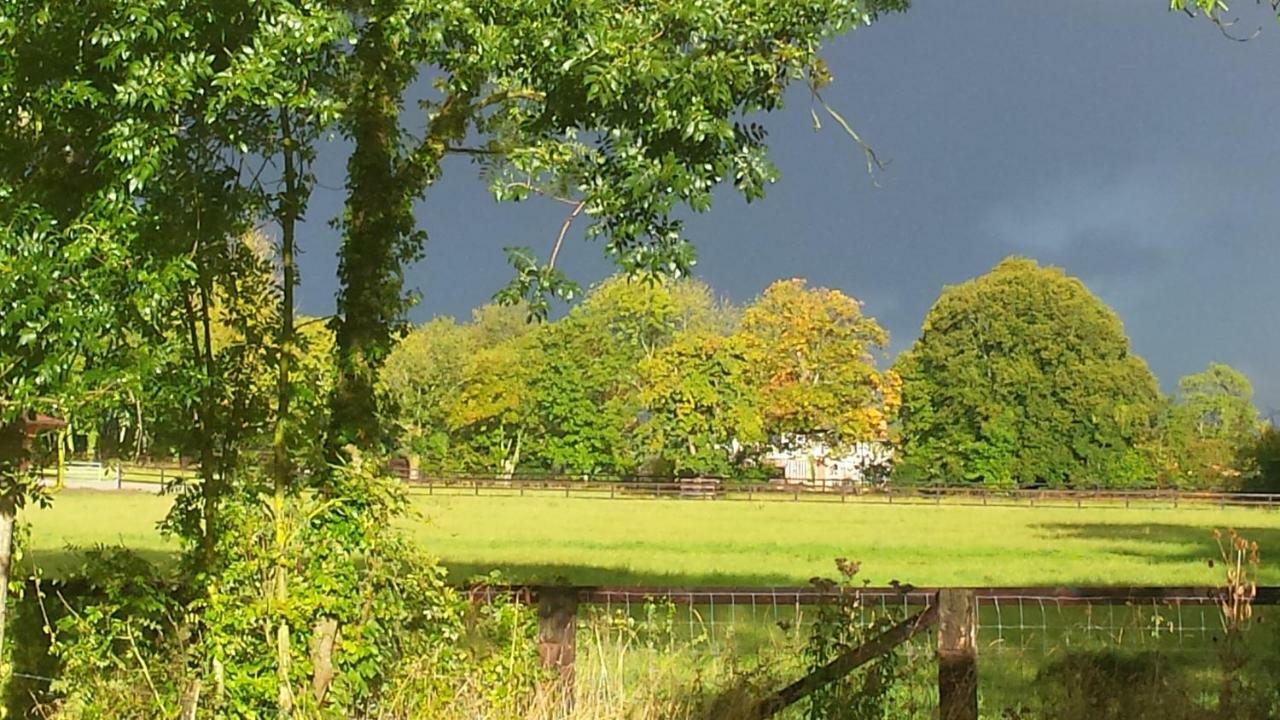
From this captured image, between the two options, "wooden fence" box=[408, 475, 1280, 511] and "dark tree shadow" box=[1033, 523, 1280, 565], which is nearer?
"dark tree shadow" box=[1033, 523, 1280, 565]

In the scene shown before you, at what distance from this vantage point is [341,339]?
21.7 feet

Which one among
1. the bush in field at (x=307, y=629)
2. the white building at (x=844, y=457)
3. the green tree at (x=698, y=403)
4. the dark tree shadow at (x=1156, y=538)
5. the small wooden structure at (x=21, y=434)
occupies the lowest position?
the dark tree shadow at (x=1156, y=538)

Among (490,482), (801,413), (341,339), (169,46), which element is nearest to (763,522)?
(490,482)

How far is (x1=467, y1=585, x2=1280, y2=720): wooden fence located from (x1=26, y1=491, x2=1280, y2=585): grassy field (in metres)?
5.03

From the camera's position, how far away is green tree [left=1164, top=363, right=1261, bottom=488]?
5847 centimetres

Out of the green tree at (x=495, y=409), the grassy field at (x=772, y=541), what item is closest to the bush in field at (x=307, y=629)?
the grassy field at (x=772, y=541)

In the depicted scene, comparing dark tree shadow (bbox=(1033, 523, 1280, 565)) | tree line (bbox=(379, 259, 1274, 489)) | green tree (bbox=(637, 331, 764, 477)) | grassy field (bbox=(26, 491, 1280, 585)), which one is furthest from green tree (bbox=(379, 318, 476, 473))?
dark tree shadow (bbox=(1033, 523, 1280, 565))

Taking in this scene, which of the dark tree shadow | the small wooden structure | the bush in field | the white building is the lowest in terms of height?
the dark tree shadow

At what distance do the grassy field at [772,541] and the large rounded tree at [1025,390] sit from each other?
1516 cm

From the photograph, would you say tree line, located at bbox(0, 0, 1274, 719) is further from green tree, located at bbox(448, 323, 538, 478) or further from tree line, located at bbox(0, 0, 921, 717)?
green tree, located at bbox(448, 323, 538, 478)

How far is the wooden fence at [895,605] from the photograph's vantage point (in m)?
5.23

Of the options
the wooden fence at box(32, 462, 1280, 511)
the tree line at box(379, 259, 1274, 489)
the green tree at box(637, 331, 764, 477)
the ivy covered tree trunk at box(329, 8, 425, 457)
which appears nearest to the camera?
the ivy covered tree trunk at box(329, 8, 425, 457)

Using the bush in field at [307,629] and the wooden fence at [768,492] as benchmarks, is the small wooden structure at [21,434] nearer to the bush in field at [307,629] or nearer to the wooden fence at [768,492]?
the bush in field at [307,629]

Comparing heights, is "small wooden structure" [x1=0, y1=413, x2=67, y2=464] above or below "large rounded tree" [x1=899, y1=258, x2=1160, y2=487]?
below
